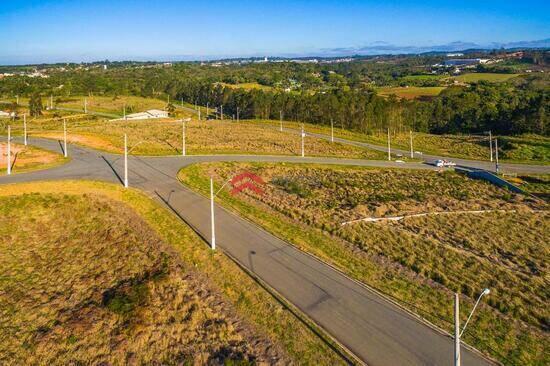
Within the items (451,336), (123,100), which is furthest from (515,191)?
(123,100)

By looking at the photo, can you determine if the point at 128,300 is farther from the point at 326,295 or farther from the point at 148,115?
the point at 148,115

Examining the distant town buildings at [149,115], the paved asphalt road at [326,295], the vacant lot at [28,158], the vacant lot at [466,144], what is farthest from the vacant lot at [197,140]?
the paved asphalt road at [326,295]

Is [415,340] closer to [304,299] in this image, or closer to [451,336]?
[451,336]

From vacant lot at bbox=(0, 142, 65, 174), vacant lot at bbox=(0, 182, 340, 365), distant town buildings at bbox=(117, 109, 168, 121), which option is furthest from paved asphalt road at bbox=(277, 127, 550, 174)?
vacant lot at bbox=(0, 142, 65, 174)

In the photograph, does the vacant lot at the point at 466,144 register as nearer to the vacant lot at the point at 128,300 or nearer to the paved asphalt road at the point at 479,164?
the paved asphalt road at the point at 479,164

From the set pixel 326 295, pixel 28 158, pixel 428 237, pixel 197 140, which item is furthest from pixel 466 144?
pixel 28 158

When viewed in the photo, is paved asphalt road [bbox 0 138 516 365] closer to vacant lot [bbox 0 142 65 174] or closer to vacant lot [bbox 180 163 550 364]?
vacant lot [bbox 180 163 550 364]
